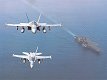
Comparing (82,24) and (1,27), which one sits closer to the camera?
(1,27)

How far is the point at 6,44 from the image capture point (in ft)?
96.2

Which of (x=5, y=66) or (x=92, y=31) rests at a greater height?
(x=92, y=31)

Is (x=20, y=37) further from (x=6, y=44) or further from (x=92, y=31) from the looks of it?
(x=92, y=31)

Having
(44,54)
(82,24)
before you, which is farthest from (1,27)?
(82,24)

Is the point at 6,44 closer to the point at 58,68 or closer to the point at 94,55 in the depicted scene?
the point at 58,68

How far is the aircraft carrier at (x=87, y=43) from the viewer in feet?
99.6

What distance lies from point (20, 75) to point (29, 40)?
1.97 meters

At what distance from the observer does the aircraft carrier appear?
3037cm

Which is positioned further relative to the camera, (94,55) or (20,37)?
(94,55)

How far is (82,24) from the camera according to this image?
3125 centimetres

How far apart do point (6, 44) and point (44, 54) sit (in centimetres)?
229

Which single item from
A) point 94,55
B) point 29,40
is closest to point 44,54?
point 29,40

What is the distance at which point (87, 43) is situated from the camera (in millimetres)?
31094

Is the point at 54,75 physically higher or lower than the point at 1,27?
lower
